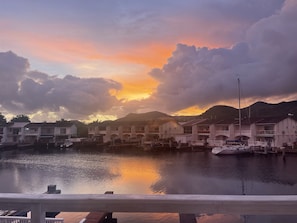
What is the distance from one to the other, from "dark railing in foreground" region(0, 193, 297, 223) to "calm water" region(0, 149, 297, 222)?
5.09 metres

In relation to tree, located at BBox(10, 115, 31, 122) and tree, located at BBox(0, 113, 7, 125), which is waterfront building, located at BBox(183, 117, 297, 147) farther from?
tree, located at BBox(0, 113, 7, 125)

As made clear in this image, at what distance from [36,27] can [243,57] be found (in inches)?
138

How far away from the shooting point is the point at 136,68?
530 cm

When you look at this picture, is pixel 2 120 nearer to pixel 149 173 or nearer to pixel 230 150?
pixel 149 173

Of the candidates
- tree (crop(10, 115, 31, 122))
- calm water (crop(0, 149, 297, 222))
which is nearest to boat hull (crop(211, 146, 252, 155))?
calm water (crop(0, 149, 297, 222))

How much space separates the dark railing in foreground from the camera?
0.76 m

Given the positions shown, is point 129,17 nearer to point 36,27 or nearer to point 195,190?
point 36,27

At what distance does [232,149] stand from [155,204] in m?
7.27

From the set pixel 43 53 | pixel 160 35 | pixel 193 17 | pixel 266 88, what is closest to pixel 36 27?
pixel 43 53

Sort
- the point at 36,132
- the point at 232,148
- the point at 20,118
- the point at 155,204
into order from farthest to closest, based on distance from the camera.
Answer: the point at 232,148 < the point at 36,132 < the point at 20,118 < the point at 155,204

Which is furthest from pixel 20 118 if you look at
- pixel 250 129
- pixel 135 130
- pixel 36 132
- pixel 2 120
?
pixel 250 129

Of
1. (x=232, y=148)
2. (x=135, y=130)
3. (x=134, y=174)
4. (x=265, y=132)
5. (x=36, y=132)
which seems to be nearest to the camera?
(x=265, y=132)

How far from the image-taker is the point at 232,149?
767 cm

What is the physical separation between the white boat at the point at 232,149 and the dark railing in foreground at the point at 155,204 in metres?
6.51
